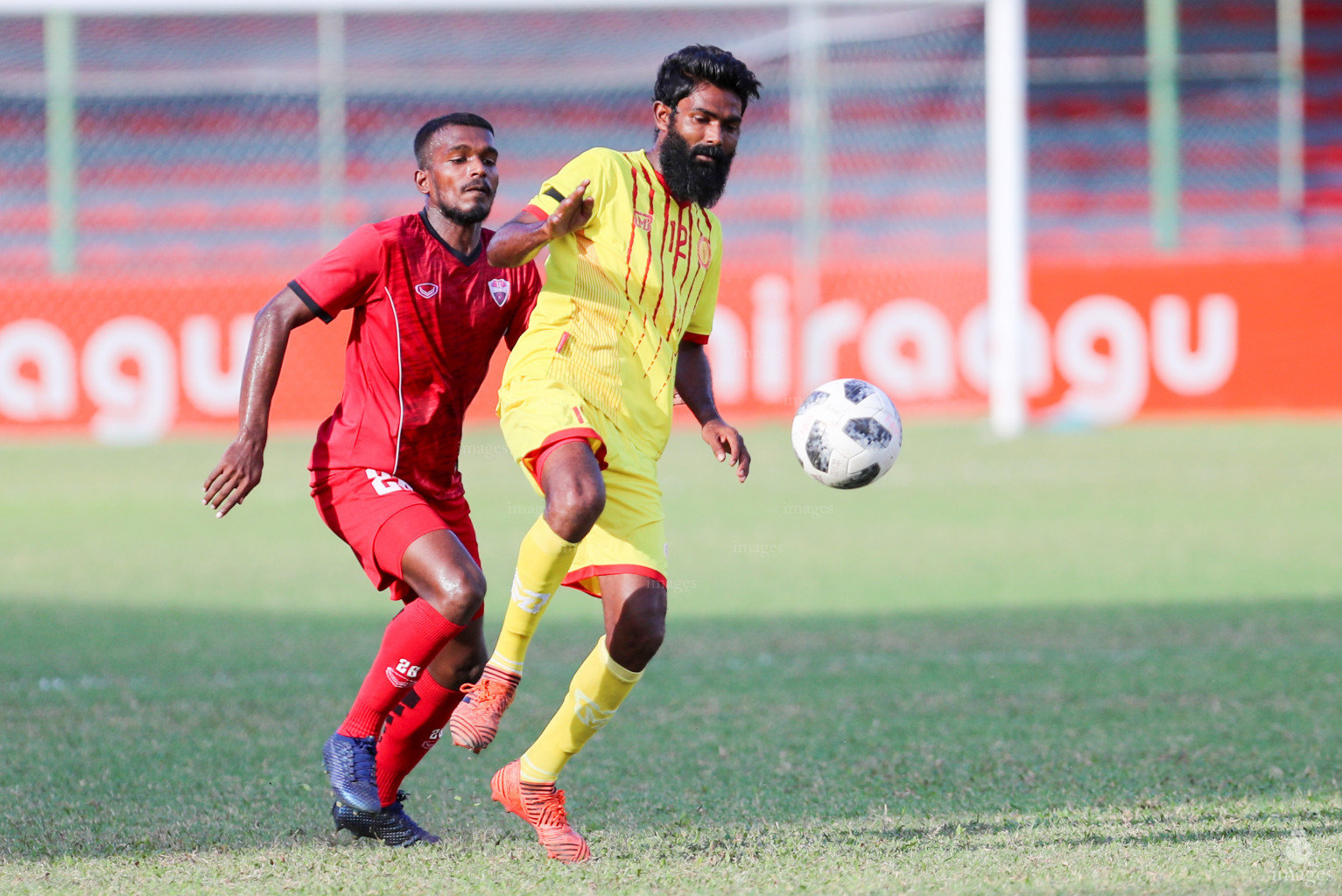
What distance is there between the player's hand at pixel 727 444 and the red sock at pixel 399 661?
0.90m

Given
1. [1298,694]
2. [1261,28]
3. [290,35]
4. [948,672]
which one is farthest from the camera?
[1261,28]

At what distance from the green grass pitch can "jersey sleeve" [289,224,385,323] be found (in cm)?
134

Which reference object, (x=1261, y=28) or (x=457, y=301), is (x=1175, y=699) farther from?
(x=1261, y=28)

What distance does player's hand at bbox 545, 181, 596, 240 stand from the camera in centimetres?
376

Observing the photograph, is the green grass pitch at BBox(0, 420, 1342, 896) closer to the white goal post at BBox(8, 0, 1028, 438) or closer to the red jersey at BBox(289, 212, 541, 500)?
the red jersey at BBox(289, 212, 541, 500)

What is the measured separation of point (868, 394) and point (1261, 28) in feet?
66.7

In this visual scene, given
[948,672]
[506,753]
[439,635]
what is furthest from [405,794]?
[948,672]

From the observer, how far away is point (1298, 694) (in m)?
5.41

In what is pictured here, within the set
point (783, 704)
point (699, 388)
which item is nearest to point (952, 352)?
point (783, 704)

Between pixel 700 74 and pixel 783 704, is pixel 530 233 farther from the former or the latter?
pixel 783 704

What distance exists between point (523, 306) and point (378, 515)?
72 centimetres

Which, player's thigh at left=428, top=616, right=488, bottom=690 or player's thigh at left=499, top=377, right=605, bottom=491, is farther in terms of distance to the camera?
player's thigh at left=428, top=616, right=488, bottom=690

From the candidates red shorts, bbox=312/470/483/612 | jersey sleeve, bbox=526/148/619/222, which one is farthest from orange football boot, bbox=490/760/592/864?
jersey sleeve, bbox=526/148/619/222

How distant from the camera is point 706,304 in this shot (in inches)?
172
